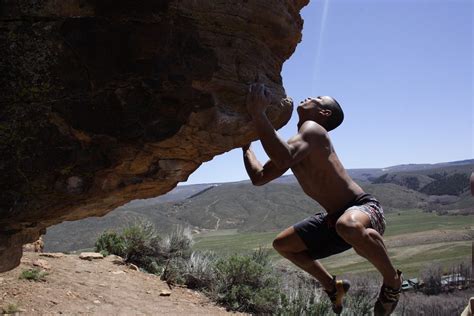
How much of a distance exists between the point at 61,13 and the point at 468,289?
14689 millimetres

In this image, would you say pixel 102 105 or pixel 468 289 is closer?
pixel 102 105

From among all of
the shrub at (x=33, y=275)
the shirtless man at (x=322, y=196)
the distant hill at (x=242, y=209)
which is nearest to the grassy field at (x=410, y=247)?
the distant hill at (x=242, y=209)

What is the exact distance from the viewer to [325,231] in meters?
4.59

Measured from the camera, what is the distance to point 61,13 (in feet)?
12.7

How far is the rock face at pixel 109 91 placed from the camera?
151 inches

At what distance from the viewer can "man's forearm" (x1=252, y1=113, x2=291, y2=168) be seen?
395 cm

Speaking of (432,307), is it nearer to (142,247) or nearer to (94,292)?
(142,247)

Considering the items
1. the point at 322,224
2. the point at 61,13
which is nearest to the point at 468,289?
the point at 322,224

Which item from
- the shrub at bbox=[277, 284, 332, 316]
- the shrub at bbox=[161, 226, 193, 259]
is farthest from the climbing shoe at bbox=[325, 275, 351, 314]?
the shrub at bbox=[161, 226, 193, 259]

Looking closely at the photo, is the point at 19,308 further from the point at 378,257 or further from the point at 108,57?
the point at 378,257

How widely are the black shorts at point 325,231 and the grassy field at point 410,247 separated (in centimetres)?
921

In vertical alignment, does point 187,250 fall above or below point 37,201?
below

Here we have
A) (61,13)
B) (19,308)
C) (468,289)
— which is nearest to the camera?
(61,13)

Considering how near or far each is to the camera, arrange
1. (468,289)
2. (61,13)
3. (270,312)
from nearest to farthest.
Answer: (61,13)
(270,312)
(468,289)
